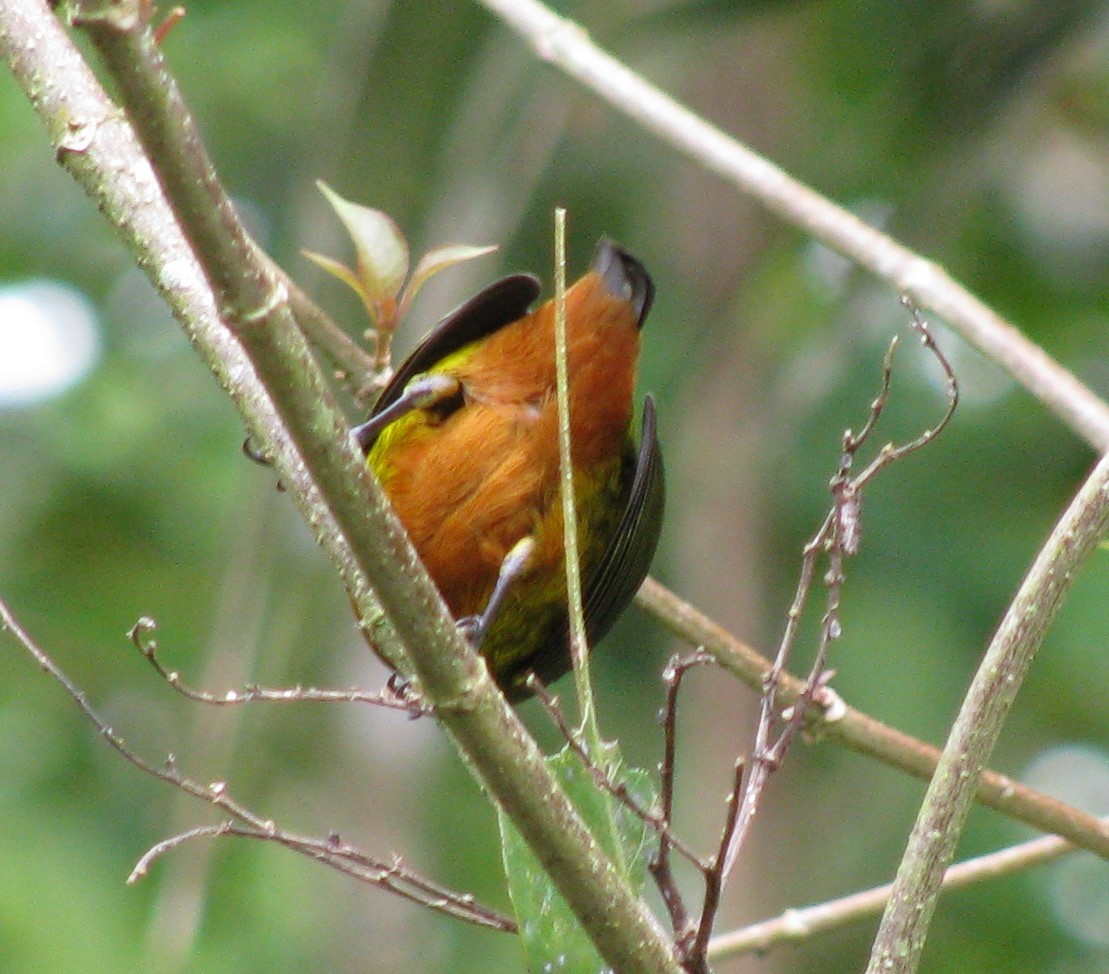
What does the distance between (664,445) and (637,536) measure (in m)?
2.99

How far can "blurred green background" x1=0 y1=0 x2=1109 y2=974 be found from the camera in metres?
4.20

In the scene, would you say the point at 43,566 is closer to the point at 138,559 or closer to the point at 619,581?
the point at 138,559

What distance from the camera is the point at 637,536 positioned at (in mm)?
2900

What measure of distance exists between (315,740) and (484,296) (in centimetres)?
282

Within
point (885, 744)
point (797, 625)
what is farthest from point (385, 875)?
point (885, 744)

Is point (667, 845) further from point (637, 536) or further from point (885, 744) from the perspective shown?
point (637, 536)

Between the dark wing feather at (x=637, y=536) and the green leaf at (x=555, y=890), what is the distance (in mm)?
919

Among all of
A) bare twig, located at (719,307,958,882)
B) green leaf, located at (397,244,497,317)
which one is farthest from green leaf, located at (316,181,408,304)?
bare twig, located at (719,307,958,882)

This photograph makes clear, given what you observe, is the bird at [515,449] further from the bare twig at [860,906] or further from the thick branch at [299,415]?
the thick branch at [299,415]

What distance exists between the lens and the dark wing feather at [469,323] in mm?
3064

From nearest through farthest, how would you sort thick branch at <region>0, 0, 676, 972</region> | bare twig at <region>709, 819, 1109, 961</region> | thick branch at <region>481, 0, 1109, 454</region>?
1. thick branch at <region>0, 0, 676, 972</region>
2. thick branch at <region>481, 0, 1109, 454</region>
3. bare twig at <region>709, 819, 1109, 961</region>

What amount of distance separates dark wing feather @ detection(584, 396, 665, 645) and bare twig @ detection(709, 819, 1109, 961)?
0.62 m

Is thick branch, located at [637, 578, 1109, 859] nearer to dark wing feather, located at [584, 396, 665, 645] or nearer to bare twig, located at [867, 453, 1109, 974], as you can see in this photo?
dark wing feather, located at [584, 396, 665, 645]

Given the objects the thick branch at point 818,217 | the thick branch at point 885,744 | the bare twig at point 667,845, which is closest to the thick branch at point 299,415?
the bare twig at point 667,845
